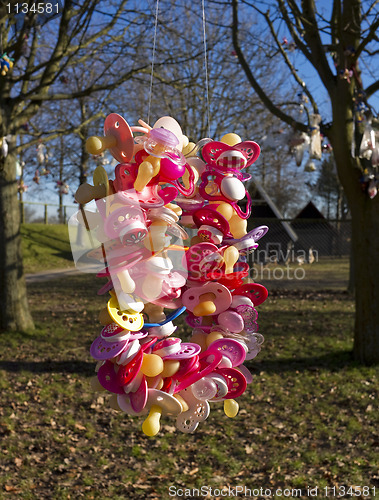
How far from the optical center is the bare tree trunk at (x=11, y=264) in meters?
6.61

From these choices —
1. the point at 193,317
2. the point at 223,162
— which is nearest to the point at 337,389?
the point at 193,317

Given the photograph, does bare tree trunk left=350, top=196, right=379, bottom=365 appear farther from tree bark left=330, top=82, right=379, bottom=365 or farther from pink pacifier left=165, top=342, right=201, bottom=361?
pink pacifier left=165, top=342, right=201, bottom=361

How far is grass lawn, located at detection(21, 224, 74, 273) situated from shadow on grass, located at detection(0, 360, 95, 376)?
9925 mm

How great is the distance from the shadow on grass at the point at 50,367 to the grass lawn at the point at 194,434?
12 millimetres

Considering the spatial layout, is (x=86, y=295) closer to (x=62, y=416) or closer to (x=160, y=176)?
(x=62, y=416)

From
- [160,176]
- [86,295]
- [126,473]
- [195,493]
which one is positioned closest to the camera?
[160,176]

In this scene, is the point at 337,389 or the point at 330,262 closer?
the point at 337,389

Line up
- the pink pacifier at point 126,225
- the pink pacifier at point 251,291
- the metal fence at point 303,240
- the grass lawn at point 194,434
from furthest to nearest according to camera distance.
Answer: the metal fence at point 303,240 → the grass lawn at point 194,434 → the pink pacifier at point 251,291 → the pink pacifier at point 126,225

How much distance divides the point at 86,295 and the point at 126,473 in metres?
7.13

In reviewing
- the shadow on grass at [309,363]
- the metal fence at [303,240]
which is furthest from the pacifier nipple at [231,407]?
the metal fence at [303,240]

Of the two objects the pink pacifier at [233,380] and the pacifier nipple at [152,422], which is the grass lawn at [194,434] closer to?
the pink pacifier at [233,380]

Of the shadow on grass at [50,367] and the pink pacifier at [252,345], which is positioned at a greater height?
the pink pacifier at [252,345]

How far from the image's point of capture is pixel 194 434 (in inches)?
165

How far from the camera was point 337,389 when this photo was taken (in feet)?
16.6
